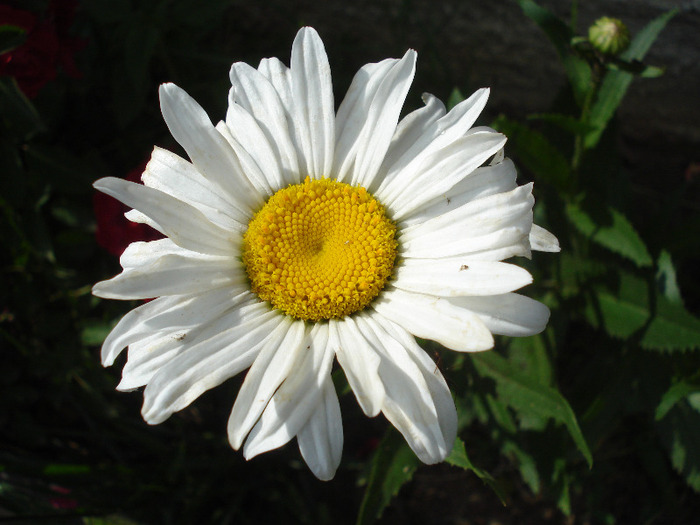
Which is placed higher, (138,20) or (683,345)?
(138,20)

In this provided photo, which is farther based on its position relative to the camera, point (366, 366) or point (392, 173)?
point (392, 173)

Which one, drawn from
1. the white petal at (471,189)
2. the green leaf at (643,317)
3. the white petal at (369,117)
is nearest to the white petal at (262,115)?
the white petal at (369,117)

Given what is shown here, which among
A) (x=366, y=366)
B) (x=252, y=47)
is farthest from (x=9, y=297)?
(x=366, y=366)

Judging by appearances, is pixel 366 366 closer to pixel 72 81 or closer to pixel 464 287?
pixel 464 287

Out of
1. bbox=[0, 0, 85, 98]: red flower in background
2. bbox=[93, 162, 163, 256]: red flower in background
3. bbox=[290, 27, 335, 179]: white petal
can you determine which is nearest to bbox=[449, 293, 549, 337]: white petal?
bbox=[290, 27, 335, 179]: white petal

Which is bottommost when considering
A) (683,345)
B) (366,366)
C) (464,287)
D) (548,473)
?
(548,473)

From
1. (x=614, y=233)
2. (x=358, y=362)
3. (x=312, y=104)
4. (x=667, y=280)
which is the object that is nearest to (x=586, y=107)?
(x=614, y=233)

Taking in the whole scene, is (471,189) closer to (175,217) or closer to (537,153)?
(537,153)
